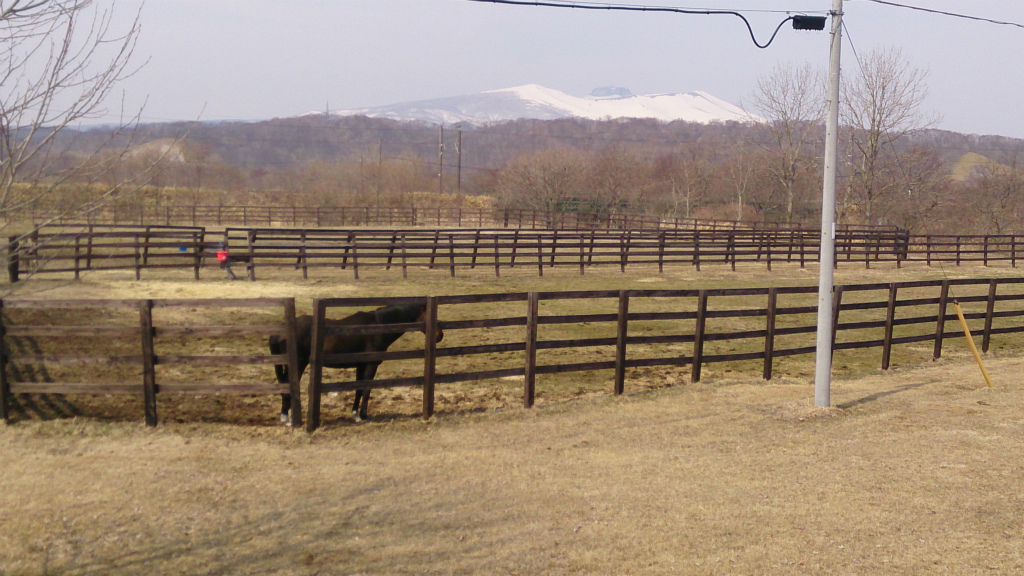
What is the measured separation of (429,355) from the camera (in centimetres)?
721

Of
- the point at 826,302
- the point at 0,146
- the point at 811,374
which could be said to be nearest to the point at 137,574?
the point at 0,146

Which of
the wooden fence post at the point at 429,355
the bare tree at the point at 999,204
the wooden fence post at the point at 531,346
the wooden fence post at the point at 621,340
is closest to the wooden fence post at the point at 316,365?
the wooden fence post at the point at 429,355

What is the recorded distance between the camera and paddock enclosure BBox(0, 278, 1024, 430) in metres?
6.68

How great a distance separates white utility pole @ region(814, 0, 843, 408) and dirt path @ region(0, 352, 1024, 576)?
425 mm

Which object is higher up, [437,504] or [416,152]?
[416,152]

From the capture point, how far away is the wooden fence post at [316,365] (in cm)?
673

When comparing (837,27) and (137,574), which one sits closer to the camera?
(137,574)

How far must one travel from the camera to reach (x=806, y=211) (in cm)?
5956

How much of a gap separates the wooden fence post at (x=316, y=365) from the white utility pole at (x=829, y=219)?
5.04 m

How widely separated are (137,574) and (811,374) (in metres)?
8.84

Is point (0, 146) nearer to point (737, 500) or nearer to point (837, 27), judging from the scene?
point (737, 500)

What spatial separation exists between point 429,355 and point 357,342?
2.74 ft

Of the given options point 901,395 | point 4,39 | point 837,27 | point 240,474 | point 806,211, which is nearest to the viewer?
point 4,39

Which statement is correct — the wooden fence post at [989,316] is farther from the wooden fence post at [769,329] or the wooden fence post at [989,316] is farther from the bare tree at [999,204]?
the bare tree at [999,204]
